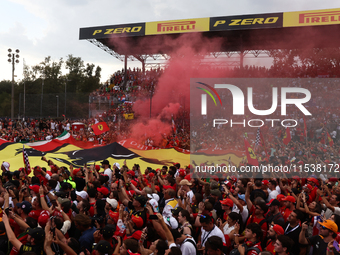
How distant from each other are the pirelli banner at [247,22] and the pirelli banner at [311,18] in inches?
20.5

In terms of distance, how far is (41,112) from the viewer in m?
30.6

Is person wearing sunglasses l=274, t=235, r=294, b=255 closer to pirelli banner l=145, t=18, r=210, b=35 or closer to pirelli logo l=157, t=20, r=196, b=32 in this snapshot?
pirelli banner l=145, t=18, r=210, b=35

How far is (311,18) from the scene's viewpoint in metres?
19.9

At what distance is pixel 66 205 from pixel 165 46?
23.3 m

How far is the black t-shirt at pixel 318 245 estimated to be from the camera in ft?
12.0

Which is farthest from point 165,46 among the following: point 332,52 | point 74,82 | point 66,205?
point 74,82

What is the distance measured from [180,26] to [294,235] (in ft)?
68.5

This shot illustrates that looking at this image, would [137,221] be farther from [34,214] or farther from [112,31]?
[112,31]

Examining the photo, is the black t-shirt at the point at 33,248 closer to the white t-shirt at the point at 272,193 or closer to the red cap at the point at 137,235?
the red cap at the point at 137,235

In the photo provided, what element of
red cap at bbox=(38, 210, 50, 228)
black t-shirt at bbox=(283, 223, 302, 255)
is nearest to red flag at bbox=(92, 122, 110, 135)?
red cap at bbox=(38, 210, 50, 228)

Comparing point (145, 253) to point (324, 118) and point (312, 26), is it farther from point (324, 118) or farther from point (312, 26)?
point (312, 26)

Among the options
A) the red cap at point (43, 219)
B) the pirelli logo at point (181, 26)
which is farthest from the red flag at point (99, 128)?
the pirelli logo at point (181, 26)

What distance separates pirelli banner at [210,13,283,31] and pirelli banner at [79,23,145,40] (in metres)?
5.92

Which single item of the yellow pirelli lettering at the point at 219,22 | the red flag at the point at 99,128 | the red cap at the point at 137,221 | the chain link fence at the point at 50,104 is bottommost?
the red cap at the point at 137,221
